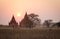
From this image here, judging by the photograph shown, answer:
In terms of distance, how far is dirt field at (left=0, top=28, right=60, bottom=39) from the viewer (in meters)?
1.97

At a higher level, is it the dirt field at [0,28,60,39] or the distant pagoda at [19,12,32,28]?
the distant pagoda at [19,12,32,28]

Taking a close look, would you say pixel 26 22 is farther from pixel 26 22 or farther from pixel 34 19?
pixel 34 19

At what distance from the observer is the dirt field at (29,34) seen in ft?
6.46

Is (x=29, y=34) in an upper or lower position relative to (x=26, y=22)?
lower

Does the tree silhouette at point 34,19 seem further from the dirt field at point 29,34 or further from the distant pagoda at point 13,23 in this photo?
the distant pagoda at point 13,23

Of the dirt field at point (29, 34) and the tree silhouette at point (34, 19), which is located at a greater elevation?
the tree silhouette at point (34, 19)

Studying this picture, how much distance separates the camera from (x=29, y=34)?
1.97 metres

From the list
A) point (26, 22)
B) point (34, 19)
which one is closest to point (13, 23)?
point (26, 22)

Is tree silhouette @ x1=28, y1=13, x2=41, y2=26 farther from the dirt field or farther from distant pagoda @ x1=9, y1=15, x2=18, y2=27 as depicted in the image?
distant pagoda @ x1=9, y1=15, x2=18, y2=27

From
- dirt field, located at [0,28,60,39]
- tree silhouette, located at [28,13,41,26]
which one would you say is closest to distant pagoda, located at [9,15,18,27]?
dirt field, located at [0,28,60,39]

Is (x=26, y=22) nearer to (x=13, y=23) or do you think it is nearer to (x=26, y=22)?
(x=26, y=22)

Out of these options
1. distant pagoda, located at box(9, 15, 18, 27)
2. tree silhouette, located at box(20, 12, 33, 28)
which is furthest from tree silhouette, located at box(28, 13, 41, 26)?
distant pagoda, located at box(9, 15, 18, 27)

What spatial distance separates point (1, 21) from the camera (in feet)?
6.59

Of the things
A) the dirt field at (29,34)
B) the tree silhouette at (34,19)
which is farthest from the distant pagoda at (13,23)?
the tree silhouette at (34,19)
